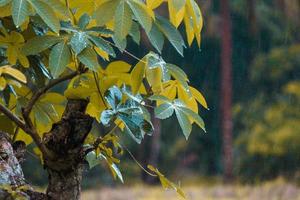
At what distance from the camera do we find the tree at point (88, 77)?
3.41ft

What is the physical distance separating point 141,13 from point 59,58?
0.50ft

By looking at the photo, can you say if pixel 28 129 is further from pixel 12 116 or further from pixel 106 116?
pixel 106 116

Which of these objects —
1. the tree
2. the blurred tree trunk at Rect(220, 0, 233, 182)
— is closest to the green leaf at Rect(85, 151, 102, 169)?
the tree

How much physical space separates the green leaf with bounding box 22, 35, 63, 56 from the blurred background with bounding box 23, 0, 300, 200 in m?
11.7

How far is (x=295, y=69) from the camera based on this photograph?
16.0 meters

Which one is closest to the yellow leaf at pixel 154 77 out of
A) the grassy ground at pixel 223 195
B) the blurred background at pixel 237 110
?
the grassy ground at pixel 223 195

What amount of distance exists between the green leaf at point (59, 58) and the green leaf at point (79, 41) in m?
0.03

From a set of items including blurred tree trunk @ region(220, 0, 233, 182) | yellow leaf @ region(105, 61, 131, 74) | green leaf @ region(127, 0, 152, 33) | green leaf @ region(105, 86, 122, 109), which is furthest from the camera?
blurred tree trunk @ region(220, 0, 233, 182)

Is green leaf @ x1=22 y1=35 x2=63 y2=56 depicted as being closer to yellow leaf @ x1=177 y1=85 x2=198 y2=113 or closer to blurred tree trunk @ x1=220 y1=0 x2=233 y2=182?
yellow leaf @ x1=177 y1=85 x2=198 y2=113

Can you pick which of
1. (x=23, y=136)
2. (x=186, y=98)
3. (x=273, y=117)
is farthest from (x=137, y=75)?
(x=273, y=117)

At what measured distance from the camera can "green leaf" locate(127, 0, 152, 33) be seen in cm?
103

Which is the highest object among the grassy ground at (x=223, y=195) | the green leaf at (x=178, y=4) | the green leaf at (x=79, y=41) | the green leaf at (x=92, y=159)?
the green leaf at (x=178, y=4)

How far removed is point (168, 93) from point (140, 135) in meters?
0.12

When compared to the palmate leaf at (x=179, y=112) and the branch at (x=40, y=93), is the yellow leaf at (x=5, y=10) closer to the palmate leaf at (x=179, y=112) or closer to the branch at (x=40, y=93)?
the branch at (x=40, y=93)
